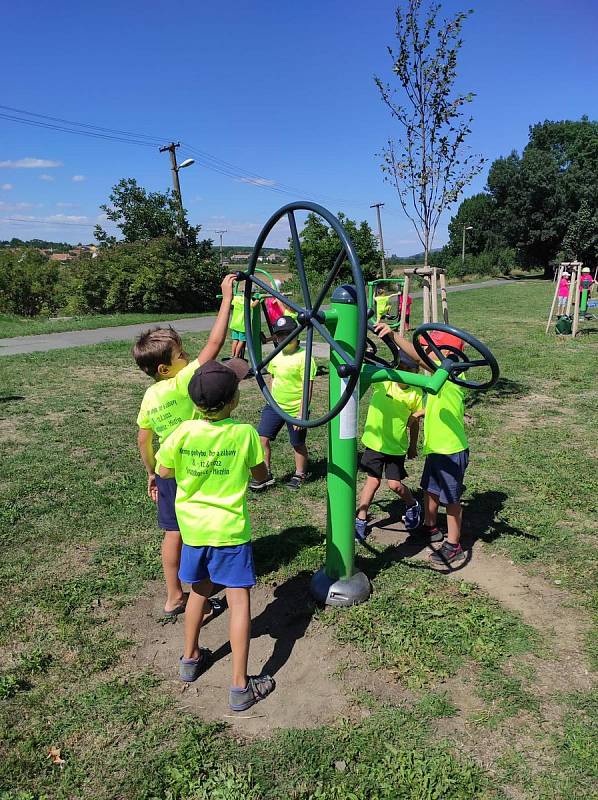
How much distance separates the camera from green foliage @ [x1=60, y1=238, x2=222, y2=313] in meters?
19.0

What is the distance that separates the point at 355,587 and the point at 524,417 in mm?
4073

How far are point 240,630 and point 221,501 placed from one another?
498mm

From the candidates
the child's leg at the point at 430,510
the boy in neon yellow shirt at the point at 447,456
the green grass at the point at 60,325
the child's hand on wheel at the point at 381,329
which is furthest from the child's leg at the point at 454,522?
the green grass at the point at 60,325

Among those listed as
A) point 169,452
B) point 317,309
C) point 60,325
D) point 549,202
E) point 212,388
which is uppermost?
point 549,202

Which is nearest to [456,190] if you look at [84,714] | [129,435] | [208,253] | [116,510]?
[129,435]

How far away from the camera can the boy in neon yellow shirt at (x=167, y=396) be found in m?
2.70

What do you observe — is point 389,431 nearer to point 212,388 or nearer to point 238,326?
point 212,388

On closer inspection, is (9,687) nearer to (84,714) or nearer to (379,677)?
(84,714)

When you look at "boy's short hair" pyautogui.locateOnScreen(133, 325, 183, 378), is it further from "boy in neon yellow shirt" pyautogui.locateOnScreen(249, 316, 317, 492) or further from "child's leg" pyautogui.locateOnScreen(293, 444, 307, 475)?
"child's leg" pyautogui.locateOnScreen(293, 444, 307, 475)

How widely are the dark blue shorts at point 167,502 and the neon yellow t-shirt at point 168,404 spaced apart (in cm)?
20

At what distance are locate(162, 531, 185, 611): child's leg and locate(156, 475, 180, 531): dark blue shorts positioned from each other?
5 cm

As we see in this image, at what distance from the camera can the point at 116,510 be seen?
4.05m

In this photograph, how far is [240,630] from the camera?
2.24 metres

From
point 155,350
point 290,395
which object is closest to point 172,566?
point 155,350
